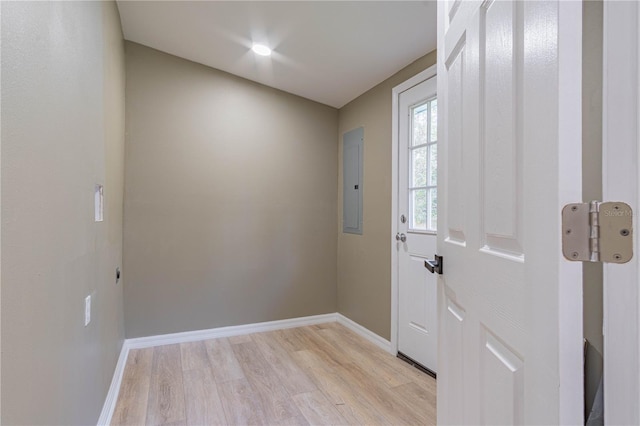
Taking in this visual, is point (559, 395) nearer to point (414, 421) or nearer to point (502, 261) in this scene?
point (502, 261)

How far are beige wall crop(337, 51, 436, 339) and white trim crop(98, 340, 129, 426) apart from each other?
195 centimetres

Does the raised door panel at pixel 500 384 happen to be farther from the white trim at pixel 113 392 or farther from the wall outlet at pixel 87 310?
the white trim at pixel 113 392

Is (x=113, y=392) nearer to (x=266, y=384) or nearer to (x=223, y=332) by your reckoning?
(x=266, y=384)

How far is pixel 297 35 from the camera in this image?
2.26 metres

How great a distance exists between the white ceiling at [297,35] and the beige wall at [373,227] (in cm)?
17

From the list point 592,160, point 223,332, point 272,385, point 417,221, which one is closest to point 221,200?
point 223,332

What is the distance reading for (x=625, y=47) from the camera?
420 millimetres

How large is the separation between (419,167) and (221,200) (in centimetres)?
177

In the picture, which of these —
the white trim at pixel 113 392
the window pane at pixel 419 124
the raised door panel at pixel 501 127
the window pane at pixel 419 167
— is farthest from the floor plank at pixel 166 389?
the window pane at pixel 419 124

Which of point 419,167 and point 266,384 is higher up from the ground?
point 419,167

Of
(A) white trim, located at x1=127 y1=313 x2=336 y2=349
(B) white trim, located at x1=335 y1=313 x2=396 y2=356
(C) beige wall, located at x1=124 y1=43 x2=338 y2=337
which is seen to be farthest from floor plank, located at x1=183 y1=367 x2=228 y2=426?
(B) white trim, located at x1=335 y1=313 x2=396 y2=356

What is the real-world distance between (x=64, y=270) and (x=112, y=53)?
1563 mm

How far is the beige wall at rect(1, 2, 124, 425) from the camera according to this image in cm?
75

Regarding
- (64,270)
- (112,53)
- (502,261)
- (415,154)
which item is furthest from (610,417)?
(112,53)
